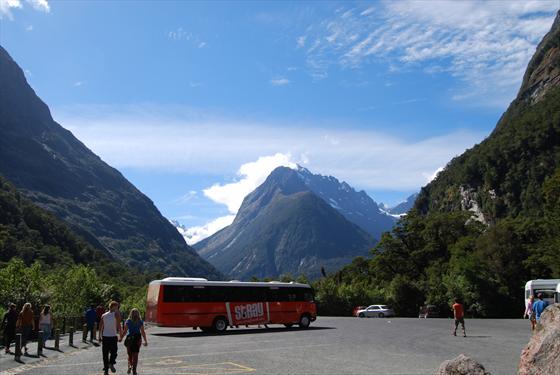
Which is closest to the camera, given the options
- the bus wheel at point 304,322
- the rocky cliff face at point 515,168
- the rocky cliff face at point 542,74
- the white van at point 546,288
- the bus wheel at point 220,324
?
the bus wheel at point 220,324

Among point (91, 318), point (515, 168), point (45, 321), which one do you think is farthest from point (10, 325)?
point (515, 168)

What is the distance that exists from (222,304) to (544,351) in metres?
28.7

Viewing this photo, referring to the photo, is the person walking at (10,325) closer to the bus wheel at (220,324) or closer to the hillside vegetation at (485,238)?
the bus wheel at (220,324)

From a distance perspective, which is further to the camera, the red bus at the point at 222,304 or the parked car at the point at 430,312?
the parked car at the point at 430,312

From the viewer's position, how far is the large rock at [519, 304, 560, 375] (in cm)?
837

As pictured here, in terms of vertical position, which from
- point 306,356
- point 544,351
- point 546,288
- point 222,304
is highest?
point 222,304

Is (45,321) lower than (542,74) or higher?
lower

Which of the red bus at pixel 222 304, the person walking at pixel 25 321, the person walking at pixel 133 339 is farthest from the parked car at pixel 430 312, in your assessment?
the person walking at pixel 133 339

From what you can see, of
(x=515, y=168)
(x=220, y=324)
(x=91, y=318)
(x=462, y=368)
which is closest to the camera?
(x=462, y=368)

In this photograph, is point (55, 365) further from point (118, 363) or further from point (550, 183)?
point (550, 183)

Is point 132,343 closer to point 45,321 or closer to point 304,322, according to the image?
point 45,321

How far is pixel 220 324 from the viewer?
35594 millimetres

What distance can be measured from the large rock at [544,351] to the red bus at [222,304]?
27.3m

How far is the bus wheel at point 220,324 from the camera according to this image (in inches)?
1393
